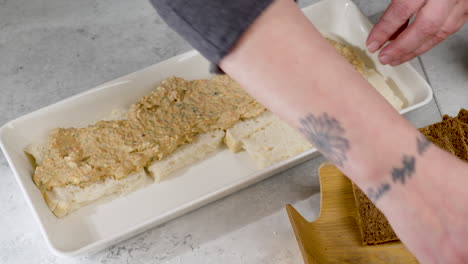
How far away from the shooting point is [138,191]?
180 cm

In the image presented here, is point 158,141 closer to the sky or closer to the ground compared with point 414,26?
closer to the ground

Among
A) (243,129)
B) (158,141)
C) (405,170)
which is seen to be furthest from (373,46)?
(405,170)

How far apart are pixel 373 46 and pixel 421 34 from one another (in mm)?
188

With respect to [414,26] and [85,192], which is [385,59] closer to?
[414,26]

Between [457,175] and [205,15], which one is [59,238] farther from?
[457,175]

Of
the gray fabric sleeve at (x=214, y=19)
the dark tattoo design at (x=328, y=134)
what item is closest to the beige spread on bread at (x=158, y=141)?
the dark tattoo design at (x=328, y=134)

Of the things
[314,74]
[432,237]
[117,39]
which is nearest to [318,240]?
[432,237]

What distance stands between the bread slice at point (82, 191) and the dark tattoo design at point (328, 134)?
2.87 feet

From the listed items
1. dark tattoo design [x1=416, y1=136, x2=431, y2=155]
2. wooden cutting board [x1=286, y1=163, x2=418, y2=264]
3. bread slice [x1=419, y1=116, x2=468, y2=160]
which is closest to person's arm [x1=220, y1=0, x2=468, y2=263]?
dark tattoo design [x1=416, y1=136, x2=431, y2=155]

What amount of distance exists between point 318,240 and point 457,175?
63 cm

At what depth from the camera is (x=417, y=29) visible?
179 cm

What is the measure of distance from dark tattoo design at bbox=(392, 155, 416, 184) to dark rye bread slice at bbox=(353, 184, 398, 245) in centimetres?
57

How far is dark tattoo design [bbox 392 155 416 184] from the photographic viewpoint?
104 centimetres

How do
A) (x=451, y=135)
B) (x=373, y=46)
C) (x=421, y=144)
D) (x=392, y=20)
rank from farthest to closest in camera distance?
(x=373, y=46)
(x=392, y=20)
(x=451, y=135)
(x=421, y=144)
